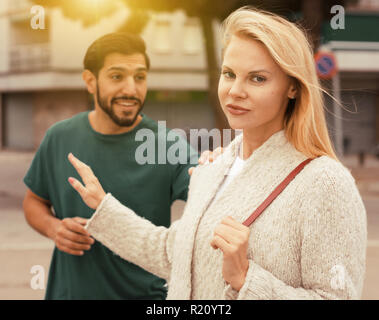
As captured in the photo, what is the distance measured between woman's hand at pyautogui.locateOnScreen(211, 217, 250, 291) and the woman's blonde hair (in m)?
0.26

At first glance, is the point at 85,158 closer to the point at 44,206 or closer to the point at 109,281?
the point at 44,206

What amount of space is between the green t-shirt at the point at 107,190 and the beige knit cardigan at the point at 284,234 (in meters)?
0.59

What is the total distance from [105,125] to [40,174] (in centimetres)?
31

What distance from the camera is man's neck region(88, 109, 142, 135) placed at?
2.13 meters

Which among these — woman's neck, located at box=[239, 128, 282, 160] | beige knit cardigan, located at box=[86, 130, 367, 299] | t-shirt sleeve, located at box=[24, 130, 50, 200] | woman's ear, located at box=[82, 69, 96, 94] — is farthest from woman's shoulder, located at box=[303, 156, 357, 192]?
t-shirt sleeve, located at box=[24, 130, 50, 200]

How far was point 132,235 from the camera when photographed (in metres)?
1.71

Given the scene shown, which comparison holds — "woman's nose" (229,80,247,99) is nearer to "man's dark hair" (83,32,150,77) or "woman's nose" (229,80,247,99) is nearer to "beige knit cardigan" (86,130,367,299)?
"beige knit cardigan" (86,130,367,299)

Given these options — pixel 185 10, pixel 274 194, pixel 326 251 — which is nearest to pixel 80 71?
pixel 185 10

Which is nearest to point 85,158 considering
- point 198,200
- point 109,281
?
point 109,281

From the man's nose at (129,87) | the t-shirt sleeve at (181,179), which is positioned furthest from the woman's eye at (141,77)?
the t-shirt sleeve at (181,179)

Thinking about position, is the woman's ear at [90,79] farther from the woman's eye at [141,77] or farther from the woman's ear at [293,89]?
the woman's ear at [293,89]

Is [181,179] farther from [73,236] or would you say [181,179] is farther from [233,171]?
[233,171]

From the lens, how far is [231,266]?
4.23 ft

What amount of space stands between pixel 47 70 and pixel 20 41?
2907mm
